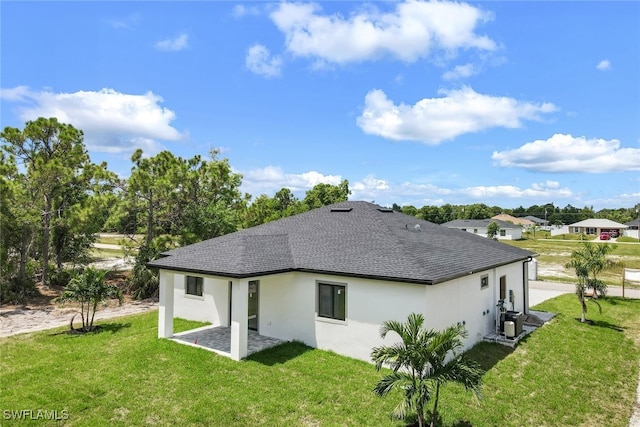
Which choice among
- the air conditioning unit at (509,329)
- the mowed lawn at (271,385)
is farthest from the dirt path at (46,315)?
the air conditioning unit at (509,329)

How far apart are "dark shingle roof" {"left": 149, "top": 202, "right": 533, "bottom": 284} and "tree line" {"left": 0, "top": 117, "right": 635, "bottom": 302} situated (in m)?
8.11

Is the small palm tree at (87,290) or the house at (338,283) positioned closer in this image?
the house at (338,283)

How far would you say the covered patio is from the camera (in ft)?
38.8

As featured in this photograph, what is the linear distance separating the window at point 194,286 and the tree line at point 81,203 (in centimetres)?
591

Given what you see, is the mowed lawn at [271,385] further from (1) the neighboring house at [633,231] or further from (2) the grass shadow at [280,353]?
(1) the neighboring house at [633,231]

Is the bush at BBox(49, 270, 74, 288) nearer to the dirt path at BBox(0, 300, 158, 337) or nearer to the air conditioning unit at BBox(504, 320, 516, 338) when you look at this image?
the dirt path at BBox(0, 300, 158, 337)

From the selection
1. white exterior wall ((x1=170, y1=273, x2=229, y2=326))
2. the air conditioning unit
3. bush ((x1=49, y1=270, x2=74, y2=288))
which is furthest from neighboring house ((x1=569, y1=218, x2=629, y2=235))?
bush ((x1=49, y1=270, x2=74, y2=288))

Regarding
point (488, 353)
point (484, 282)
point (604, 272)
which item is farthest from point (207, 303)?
point (604, 272)

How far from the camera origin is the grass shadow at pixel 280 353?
1090cm

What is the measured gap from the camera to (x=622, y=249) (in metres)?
54.2

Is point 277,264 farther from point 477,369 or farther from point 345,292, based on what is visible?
point 477,369

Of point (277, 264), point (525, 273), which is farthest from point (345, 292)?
point (525, 273)

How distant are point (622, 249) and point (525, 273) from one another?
50.8 meters

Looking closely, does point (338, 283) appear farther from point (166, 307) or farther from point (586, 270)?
point (586, 270)
